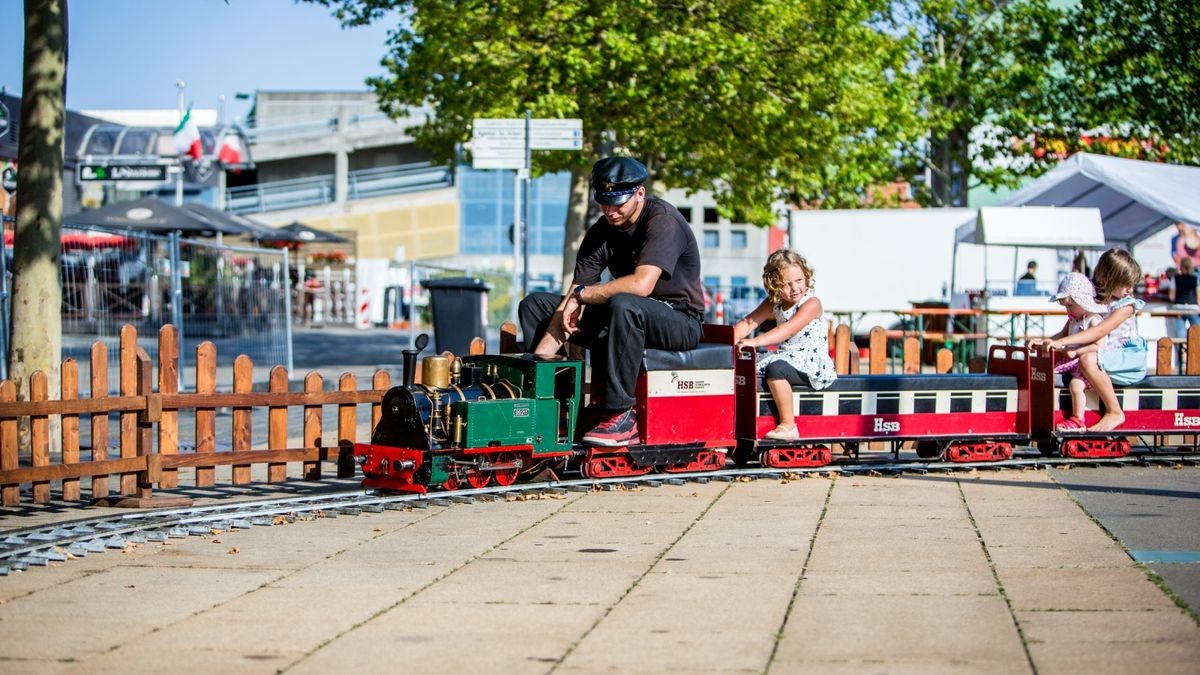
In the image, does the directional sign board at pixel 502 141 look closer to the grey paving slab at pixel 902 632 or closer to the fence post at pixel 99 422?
the fence post at pixel 99 422

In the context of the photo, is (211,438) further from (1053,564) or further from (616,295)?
(1053,564)

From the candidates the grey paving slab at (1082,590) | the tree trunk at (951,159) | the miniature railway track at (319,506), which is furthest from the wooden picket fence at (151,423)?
the tree trunk at (951,159)

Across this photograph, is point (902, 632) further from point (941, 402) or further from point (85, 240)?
point (85, 240)

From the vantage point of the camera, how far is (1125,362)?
12.3m

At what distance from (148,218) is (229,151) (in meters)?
15.7

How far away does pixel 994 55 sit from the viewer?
43.6 m

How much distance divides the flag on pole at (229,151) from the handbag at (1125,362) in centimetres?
3659

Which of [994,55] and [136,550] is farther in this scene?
[994,55]

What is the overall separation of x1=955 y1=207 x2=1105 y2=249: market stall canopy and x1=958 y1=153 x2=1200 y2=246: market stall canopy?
0.55 metres

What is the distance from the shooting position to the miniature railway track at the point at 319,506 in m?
8.03

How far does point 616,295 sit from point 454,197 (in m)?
56.8

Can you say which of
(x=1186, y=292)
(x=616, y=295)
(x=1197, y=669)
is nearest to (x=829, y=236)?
(x=1186, y=292)

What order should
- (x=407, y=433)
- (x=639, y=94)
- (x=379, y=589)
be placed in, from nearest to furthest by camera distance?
(x=379, y=589) < (x=407, y=433) < (x=639, y=94)

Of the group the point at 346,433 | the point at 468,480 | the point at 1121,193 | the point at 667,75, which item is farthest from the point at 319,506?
the point at 1121,193
